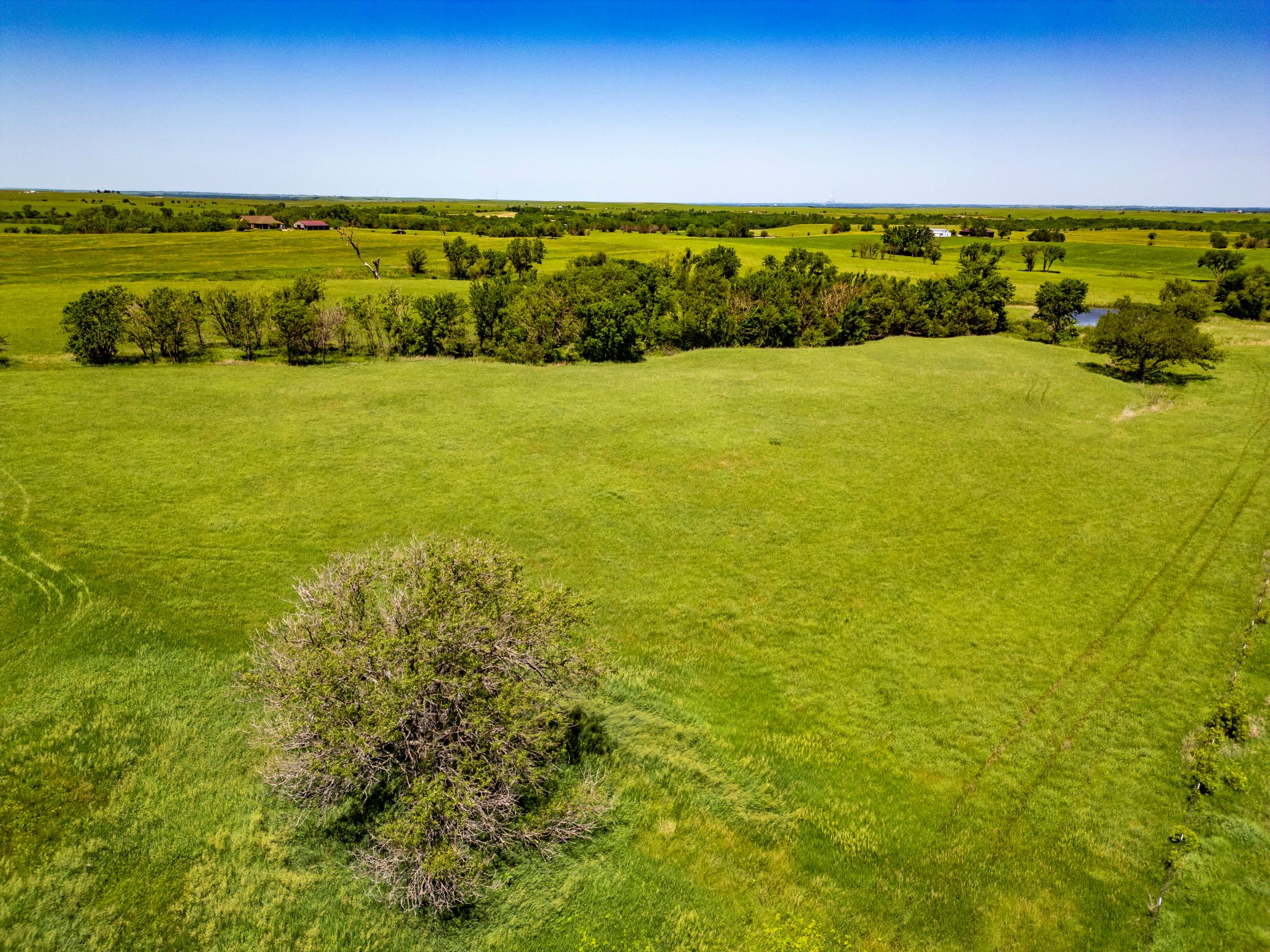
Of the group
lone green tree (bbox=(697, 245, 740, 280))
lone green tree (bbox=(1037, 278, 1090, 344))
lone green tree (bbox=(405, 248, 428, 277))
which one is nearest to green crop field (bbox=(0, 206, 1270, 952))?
lone green tree (bbox=(1037, 278, 1090, 344))

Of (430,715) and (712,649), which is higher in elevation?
(430,715)

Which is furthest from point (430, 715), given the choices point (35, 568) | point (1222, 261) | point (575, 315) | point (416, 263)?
point (1222, 261)

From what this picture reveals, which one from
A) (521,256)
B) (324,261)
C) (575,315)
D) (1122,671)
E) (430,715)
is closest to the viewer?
(430,715)

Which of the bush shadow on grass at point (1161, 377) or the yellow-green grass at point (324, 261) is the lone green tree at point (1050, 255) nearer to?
the yellow-green grass at point (324, 261)

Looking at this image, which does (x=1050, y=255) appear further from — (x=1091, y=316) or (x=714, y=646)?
(x=714, y=646)

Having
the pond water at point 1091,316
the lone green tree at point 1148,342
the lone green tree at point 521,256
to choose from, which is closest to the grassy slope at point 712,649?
the lone green tree at point 1148,342

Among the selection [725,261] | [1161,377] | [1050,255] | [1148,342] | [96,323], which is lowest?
[1161,377]

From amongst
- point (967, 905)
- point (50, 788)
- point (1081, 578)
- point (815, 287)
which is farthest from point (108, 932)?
point (815, 287)
